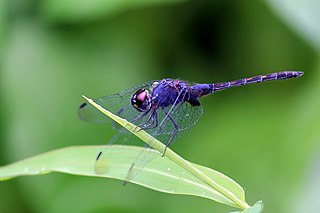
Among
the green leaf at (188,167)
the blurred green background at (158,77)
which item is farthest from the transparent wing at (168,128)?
the blurred green background at (158,77)

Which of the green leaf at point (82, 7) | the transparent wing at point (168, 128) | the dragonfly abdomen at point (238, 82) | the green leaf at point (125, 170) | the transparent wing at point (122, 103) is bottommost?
the green leaf at point (125, 170)

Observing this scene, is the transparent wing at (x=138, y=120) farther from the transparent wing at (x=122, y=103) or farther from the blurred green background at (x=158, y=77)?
the blurred green background at (x=158, y=77)

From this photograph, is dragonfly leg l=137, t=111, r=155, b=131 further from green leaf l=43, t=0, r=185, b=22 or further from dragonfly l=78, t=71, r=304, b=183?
green leaf l=43, t=0, r=185, b=22

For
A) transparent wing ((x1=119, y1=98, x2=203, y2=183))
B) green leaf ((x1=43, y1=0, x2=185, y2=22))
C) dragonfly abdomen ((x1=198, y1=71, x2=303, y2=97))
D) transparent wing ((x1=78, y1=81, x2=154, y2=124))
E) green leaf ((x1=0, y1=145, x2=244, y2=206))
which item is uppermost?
green leaf ((x1=43, y1=0, x2=185, y2=22))

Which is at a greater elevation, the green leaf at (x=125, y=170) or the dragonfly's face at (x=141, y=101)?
the dragonfly's face at (x=141, y=101)

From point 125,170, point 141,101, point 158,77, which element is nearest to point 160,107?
point 141,101

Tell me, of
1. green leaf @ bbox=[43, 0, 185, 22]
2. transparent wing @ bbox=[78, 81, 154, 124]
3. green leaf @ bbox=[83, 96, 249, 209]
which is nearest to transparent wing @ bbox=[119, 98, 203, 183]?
transparent wing @ bbox=[78, 81, 154, 124]

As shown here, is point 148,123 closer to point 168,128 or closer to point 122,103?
point 168,128
